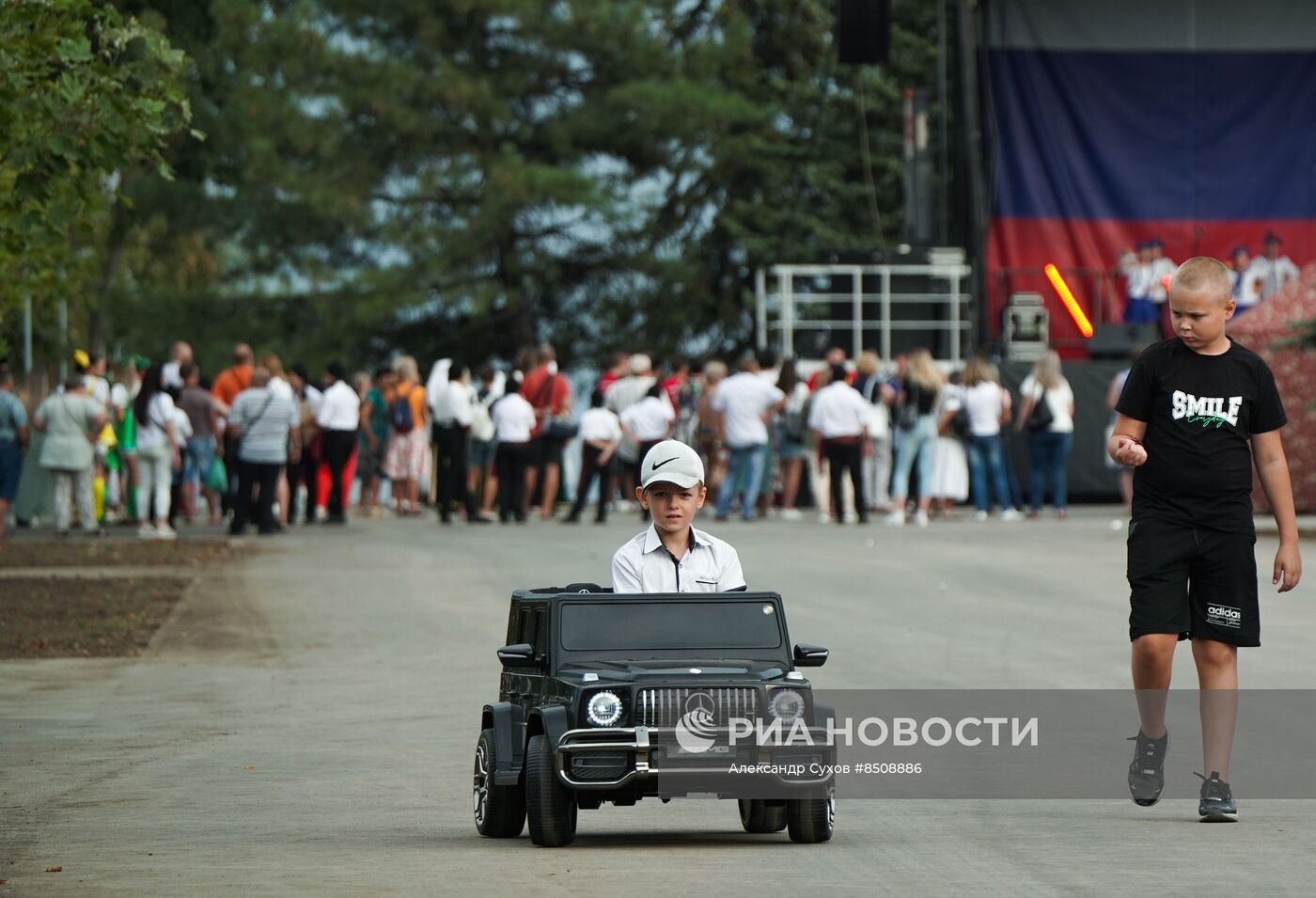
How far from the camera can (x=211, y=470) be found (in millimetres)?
27297

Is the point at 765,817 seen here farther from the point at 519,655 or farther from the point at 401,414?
the point at 401,414

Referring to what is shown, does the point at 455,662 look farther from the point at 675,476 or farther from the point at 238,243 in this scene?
the point at 238,243

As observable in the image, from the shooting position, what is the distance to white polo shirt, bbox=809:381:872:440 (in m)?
26.2

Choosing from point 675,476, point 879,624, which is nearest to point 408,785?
point 675,476

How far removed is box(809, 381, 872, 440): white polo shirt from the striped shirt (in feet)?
18.7

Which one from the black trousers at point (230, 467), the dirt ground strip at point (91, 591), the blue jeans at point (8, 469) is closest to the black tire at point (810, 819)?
the dirt ground strip at point (91, 591)

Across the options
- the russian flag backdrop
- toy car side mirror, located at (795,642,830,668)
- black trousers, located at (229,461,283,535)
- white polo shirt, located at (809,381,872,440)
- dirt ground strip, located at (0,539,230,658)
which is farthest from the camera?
the russian flag backdrop

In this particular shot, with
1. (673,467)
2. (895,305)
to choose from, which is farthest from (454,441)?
(673,467)

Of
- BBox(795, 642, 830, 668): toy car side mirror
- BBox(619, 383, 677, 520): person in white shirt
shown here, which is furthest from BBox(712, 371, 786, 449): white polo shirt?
BBox(795, 642, 830, 668): toy car side mirror

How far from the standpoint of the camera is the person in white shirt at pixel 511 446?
27.2m

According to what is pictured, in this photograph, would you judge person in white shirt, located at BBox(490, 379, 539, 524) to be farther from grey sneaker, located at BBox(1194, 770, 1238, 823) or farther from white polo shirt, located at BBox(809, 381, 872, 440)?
grey sneaker, located at BBox(1194, 770, 1238, 823)

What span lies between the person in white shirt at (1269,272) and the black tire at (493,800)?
2914 centimetres

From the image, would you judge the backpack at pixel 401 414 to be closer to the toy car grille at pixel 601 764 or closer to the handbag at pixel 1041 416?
the handbag at pixel 1041 416

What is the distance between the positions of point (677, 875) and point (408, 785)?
267 cm
